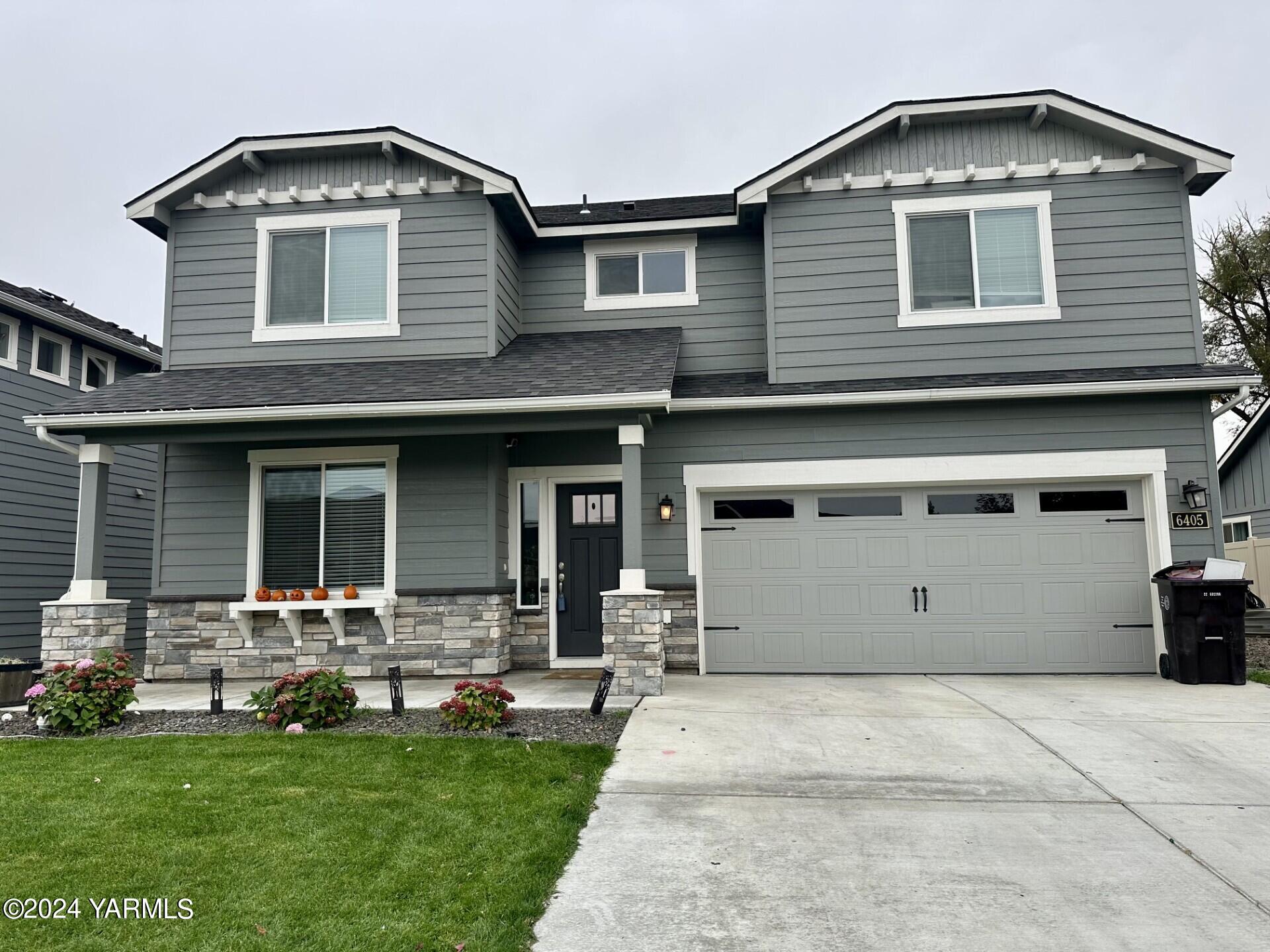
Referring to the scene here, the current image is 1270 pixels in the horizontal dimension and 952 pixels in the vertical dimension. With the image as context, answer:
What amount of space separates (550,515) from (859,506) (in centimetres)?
338

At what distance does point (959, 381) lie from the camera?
892cm

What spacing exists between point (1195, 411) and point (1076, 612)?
7.81ft

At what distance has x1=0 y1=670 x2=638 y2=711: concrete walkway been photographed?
7.20 metres

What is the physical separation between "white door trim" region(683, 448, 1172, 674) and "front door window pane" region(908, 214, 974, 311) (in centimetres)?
179

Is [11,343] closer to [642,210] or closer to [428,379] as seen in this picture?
Result: [428,379]

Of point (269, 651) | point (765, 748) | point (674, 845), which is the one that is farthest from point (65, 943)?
point (269, 651)

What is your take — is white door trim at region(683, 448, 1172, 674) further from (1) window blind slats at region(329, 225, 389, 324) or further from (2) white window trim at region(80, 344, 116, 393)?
(2) white window trim at region(80, 344, 116, 393)

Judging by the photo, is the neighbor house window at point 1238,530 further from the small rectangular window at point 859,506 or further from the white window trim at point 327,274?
the white window trim at point 327,274

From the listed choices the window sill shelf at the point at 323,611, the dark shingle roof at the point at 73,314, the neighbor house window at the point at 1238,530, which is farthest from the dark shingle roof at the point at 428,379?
the neighbor house window at the point at 1238,530

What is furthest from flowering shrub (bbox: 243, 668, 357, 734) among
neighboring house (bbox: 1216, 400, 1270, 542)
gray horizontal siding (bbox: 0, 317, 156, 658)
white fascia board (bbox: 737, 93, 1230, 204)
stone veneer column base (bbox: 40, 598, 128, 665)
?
neighboring house (bbox: 1216, 400, 1270, 542)

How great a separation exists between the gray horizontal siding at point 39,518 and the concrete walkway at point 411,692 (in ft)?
12.0

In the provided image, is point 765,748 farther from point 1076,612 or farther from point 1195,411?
point 1195,411

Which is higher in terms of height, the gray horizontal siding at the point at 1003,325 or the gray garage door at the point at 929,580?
the gray horizontal siding at the point at 1003,325

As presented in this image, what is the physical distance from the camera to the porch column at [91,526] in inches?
331
